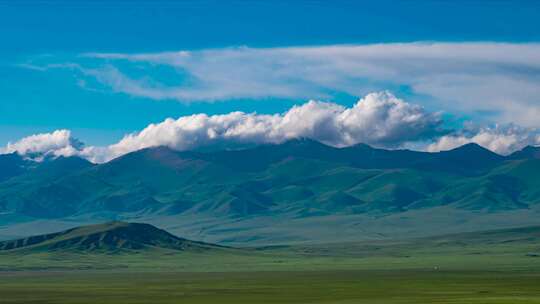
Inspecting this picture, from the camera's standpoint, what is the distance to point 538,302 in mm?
128250

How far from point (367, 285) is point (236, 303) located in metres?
50.4

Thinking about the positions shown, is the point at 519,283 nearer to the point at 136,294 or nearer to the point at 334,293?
the point at 334,293

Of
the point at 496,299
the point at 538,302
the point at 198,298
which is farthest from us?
the point at 198,298

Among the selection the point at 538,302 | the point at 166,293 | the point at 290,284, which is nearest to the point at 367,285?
the point at 290,284

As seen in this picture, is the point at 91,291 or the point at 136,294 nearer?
the point at 136,294

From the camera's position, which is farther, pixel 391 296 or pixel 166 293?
A: pixel 166 293

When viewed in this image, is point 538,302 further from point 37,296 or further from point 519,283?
point 37,296

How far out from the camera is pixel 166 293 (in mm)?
165750

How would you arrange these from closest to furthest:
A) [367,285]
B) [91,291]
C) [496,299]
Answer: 1. [496,299]
2. [91,291]
3. [367,285]

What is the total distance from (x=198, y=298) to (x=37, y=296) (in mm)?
28401

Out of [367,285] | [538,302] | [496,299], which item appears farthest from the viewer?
[367,285]

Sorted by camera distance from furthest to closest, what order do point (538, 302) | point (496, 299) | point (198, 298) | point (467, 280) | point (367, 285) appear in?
point (467, 280) < point (367, 285) < point (198, 298) < point (496, 299) < point (538, 302)

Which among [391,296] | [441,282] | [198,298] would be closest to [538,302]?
[391,296]

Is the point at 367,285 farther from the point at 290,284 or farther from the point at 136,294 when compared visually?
the point at 136,294
